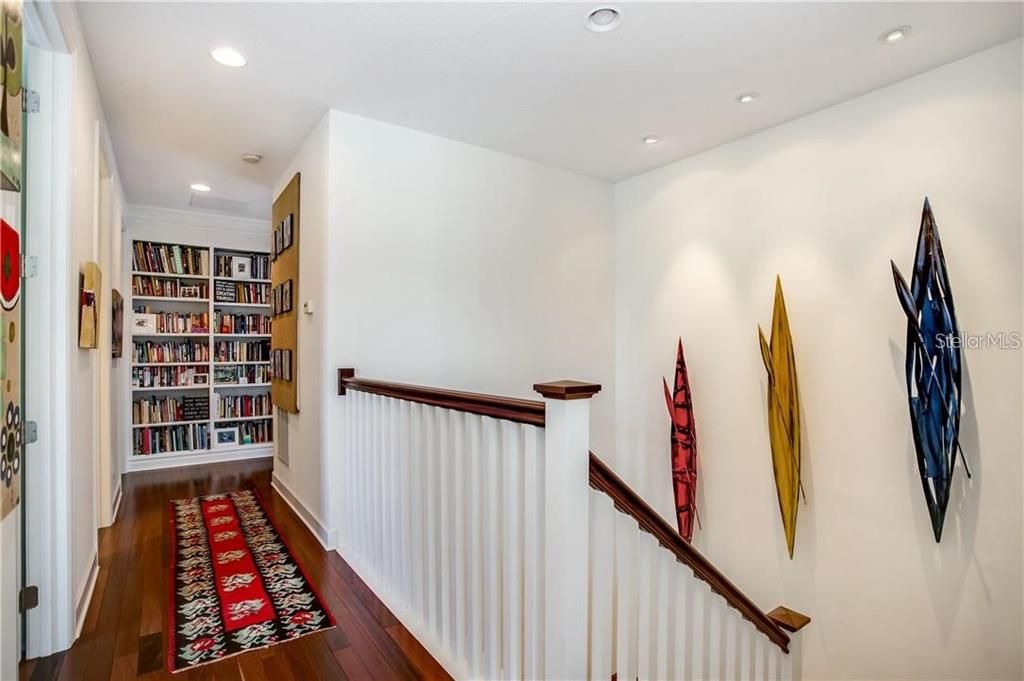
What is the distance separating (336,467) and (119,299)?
7.15 ft

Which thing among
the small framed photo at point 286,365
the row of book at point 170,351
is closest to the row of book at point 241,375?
the row of book at point 170,351

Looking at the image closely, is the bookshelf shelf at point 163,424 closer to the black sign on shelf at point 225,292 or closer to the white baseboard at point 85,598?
the black sign on shelf at point 225,292

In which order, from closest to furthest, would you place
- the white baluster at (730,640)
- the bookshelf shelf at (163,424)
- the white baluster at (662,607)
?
the white baluster at (662,607)
the white baluster at (730,640)
the bookshelf shelf at (163,424)

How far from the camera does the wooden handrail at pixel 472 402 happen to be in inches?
56.8

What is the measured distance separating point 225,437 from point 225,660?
3.70 metres

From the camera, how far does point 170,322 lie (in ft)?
16.0

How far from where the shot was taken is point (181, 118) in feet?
9.75

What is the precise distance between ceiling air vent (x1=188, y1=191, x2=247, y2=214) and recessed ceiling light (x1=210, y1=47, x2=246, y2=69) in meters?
2.38

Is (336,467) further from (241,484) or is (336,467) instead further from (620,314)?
(620,314)

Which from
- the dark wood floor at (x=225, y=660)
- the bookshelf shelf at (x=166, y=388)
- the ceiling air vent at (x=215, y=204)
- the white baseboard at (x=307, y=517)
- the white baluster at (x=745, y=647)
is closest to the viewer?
the dark wood floor at (x=225, y=660)

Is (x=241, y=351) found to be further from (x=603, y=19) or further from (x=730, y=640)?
(x=730, y=640)

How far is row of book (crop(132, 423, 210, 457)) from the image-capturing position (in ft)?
15.3

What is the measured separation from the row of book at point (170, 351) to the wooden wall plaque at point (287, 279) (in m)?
1.52

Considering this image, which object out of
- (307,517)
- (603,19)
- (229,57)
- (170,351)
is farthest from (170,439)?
(603,19)
